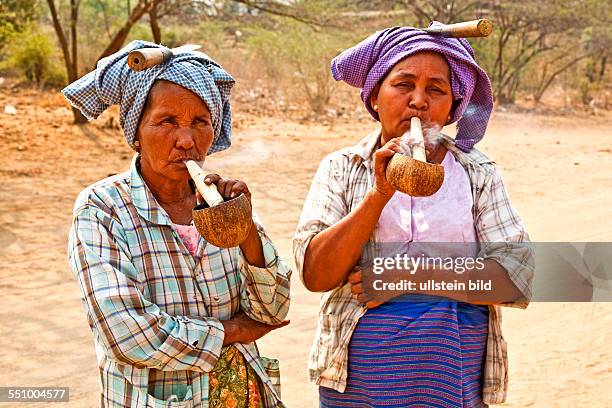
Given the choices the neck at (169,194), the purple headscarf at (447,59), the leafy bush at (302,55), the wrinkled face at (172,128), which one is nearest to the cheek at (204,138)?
the wrinkled face at (172,128)

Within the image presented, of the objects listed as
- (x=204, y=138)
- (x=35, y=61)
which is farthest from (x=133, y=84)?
(x=35, y=61)

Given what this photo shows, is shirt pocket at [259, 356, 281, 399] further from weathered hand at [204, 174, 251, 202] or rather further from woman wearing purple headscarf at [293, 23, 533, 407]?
weathered hand at [204, 174, 251, 202]

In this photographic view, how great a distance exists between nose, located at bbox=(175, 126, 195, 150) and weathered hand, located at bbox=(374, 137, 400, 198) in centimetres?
50

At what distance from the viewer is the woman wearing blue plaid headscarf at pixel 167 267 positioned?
193 cm

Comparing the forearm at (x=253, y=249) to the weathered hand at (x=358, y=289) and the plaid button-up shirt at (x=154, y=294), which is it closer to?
the plaid button-up shirt at (x=154, y=294)

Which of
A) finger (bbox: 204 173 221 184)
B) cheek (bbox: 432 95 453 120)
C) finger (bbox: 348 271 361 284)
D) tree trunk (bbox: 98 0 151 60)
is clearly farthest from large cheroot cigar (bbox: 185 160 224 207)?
tree trunk (bbox: 98 0 151 60)

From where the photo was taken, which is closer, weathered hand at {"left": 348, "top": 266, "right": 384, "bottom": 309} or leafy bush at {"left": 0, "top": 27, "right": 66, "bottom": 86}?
weathered hand at {"left": 348, "top": 266, "right": 384, "bottom": 309}

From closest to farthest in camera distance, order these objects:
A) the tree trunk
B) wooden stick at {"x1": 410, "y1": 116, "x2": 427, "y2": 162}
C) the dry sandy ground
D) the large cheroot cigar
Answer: the large cheroot cigar
wooden stick at {"x1": 410, "y1": 116, "x2": 427, "y2": 162}
the dry sandy ground
the tree trunk

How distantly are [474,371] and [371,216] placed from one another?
1.83 feet

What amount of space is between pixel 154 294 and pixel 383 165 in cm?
69

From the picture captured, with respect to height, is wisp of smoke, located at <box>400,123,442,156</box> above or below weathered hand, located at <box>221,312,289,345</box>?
above

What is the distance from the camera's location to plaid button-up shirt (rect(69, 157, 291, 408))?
1912 mm

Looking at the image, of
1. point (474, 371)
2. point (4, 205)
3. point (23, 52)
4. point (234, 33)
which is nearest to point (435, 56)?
point (474, 371)

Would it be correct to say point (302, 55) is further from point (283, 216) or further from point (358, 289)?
point (358, 289)
